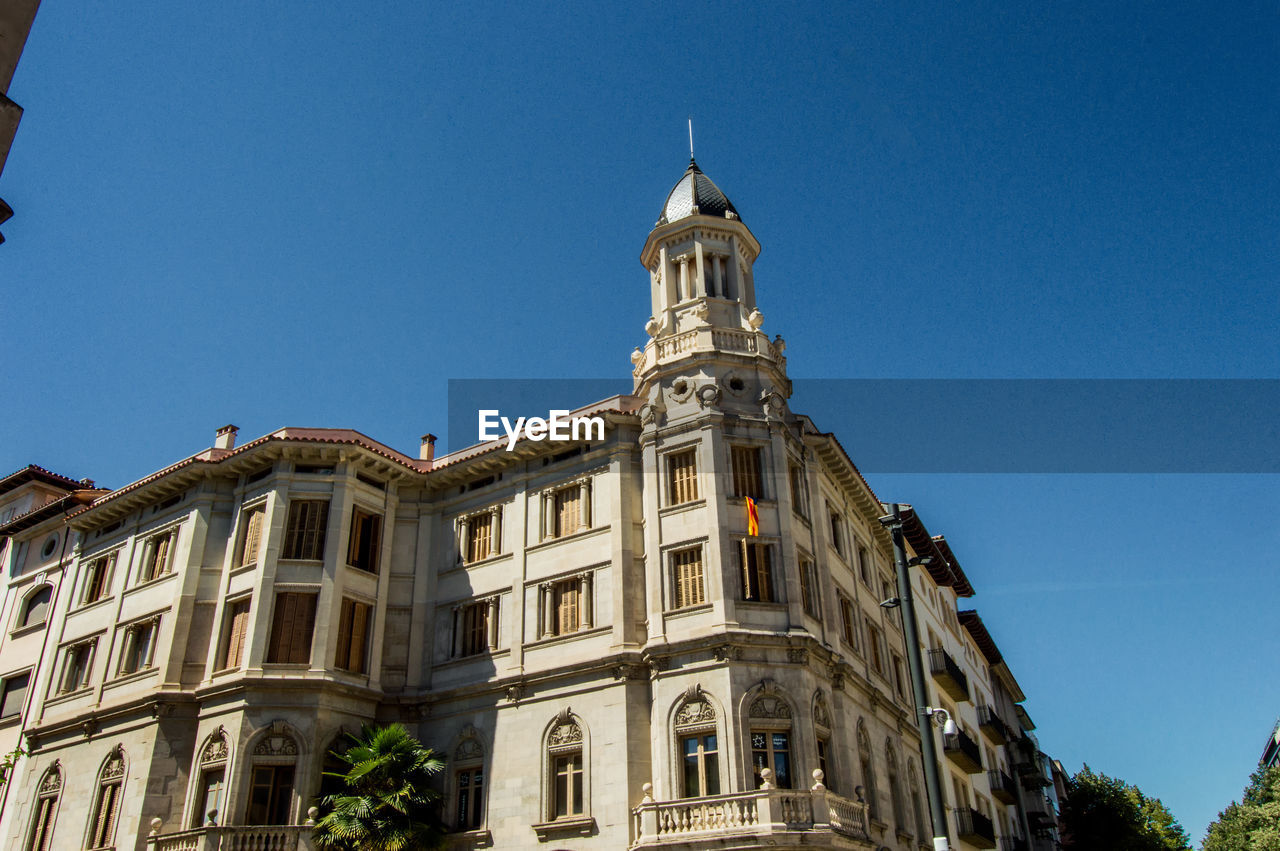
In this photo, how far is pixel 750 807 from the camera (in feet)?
88.2

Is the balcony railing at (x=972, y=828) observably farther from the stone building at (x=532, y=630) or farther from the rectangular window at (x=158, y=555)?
the rectangular window at (x=158, y=555)

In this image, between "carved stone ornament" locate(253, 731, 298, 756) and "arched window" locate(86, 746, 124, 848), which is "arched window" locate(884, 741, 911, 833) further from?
"arched window" locate(86, 746, 124, 848)

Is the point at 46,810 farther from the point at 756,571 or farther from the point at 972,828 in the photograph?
the point at 972,828

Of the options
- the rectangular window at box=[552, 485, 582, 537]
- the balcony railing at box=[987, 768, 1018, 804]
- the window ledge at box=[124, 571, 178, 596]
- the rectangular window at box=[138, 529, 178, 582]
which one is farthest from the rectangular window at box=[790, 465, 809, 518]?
the balcony railing at box=[987, 768, 1018, 804]

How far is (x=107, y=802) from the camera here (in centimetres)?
3397

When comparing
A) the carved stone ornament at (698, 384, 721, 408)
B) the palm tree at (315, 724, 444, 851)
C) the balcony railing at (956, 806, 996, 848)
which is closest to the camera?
the palm tree at (315, 724, 444, 851)

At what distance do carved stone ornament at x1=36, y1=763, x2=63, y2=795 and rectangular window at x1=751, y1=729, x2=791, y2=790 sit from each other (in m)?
25.6

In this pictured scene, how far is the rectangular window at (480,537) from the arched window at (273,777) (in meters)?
9.04

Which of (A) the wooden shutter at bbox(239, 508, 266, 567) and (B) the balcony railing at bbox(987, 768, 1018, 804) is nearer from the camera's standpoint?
(A) the wooden shutter at bbox(239, 508, 266, 567)

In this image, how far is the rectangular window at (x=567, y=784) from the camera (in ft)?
101

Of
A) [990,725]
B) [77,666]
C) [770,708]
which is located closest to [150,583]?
[77,666]

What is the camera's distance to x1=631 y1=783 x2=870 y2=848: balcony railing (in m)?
26.6

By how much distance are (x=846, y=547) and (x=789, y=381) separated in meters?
7.36

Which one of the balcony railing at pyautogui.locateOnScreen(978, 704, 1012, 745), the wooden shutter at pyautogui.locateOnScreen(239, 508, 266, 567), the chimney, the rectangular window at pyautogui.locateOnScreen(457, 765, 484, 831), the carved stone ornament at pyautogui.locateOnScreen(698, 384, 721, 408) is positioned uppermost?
the chimney
